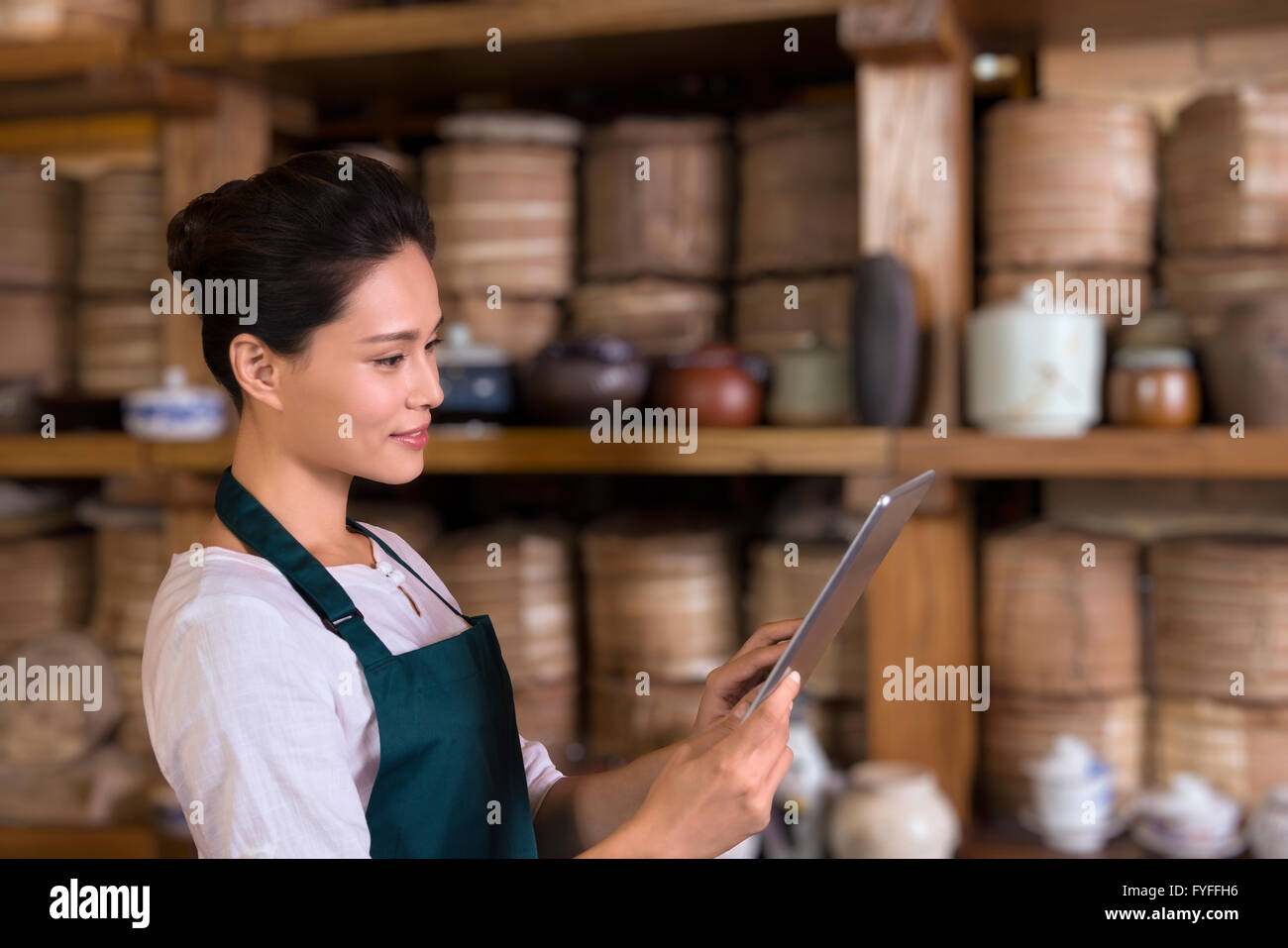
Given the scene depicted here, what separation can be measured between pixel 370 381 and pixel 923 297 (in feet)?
4.16

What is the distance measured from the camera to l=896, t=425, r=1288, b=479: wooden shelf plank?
5.87 feet

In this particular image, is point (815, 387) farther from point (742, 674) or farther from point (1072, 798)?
point (742, 674)

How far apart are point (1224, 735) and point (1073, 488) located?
55 cm

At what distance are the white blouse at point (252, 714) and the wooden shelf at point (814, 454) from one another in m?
1.15

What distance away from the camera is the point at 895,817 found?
1898 millimetres

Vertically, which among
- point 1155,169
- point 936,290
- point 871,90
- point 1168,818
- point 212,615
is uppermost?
point 871,90

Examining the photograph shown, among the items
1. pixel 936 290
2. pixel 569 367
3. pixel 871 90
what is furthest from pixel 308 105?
pixel 936 290

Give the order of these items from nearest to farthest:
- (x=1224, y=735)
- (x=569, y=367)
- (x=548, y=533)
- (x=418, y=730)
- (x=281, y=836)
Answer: (x=281, y=836) → (x=418, y=730) → (x=1224, y=735) → (x=569, y=367) → (x=548, y=533)

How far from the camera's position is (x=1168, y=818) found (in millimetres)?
1891

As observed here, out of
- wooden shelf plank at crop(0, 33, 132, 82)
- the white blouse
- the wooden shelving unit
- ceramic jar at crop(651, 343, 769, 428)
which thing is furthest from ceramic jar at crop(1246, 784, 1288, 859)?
wooden shelf plank at crop(0, 33, 132, 82)

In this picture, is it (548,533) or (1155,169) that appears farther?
(548,533)

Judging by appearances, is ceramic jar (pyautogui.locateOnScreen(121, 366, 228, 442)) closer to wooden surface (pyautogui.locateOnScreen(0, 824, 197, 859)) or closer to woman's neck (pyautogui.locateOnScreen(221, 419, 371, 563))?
wooden surface (pyautogui.locateOnScreen(0, 824, 197, 859))

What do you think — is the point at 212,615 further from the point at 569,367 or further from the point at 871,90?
the point at 871,90

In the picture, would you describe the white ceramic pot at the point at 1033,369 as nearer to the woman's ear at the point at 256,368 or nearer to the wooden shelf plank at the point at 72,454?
the woman's ear at the point at 256,368
